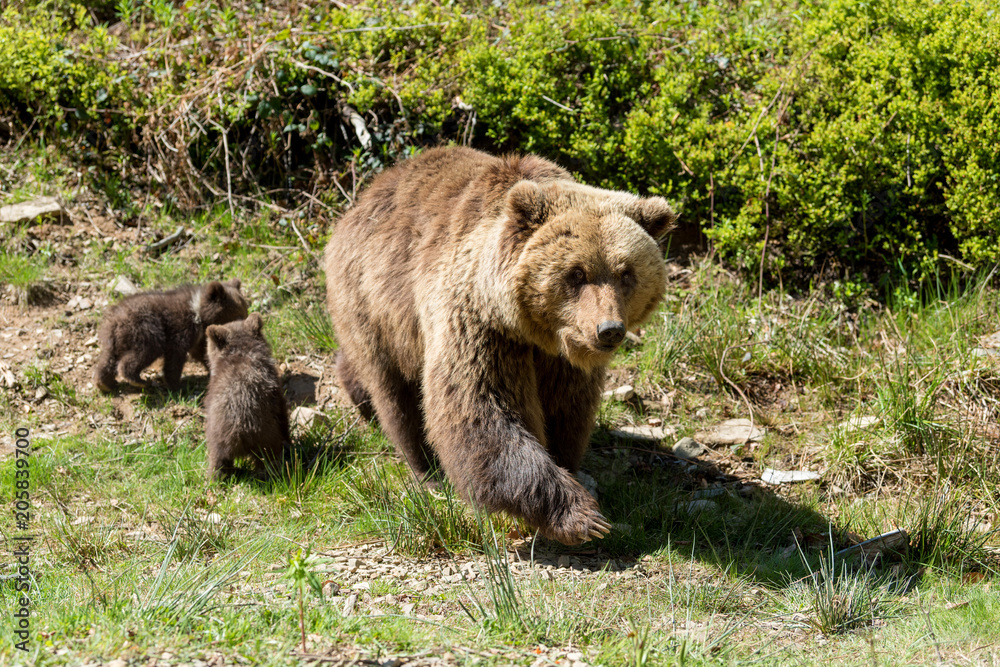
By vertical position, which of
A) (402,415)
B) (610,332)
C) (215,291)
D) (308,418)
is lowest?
(308,418)

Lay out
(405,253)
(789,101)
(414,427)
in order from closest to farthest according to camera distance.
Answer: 1. (405,253)
2. (414,427)
3. (789,101)

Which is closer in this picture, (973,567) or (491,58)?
(973,567)

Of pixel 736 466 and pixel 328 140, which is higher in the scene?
pixel 328 140

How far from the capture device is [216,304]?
23.8ft

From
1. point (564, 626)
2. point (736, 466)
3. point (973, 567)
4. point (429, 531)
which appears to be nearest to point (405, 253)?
point (429, 531)

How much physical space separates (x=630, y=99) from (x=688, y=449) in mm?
3592

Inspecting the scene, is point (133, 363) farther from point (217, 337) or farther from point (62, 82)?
point (62, 82)

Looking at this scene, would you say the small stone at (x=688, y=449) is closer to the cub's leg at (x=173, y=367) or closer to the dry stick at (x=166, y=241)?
the cub's leg at (x=173, y=367)

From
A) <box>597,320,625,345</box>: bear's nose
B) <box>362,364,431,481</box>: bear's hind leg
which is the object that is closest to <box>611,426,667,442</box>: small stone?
<box>362,364,431,481</box>: bear's hind leg

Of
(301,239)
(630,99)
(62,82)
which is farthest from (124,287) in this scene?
(630,99)

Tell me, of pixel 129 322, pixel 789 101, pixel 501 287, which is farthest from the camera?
pixel 789 101

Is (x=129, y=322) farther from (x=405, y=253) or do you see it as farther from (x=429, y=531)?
(x=429, y=531)

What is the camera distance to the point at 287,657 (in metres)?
3.46

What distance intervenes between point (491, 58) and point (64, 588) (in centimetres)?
587
